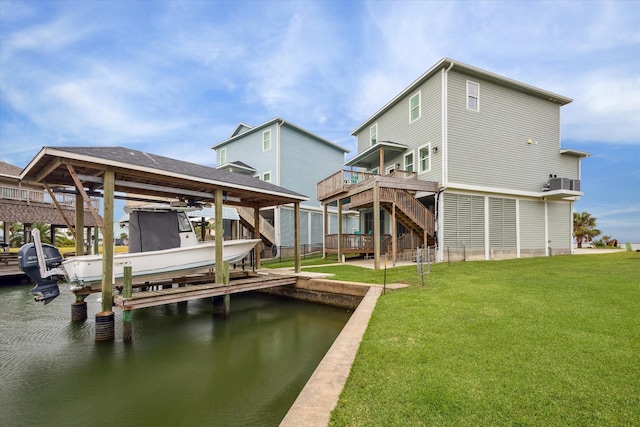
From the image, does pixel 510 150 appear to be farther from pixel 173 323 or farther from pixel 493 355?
pixel 173 323

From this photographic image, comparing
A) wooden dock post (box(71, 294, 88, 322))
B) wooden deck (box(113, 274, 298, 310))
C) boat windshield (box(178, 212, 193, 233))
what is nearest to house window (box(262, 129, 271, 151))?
boat windshield (box(178, 212, 193, 233))

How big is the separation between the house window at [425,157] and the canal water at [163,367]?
9789 millimetres

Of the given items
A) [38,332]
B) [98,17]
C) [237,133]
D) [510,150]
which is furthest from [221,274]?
[237,133]

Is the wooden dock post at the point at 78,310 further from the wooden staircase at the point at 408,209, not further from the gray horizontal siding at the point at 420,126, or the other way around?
the gray horizontal siding at the point at 420,126

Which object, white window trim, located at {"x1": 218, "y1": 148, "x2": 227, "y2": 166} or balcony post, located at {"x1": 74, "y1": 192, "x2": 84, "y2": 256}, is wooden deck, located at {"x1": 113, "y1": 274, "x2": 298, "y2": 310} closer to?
balcony post, located at {"x1": 74, "y1": 192, "x2": 84, "y2": 256}

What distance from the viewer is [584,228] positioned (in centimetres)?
2870

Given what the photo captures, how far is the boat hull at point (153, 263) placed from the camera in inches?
315

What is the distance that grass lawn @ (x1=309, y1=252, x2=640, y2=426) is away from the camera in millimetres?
2744

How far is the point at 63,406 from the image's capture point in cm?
464

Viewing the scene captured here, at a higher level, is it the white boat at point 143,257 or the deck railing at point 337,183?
the deck railing at point 337,183

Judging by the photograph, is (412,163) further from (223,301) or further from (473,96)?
(223,301)

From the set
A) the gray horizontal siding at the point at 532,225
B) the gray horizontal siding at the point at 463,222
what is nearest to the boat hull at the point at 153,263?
the gray horizontal siding at the point at 463,222

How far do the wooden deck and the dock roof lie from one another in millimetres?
2968

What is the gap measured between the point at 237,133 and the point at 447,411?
27.5 meters
